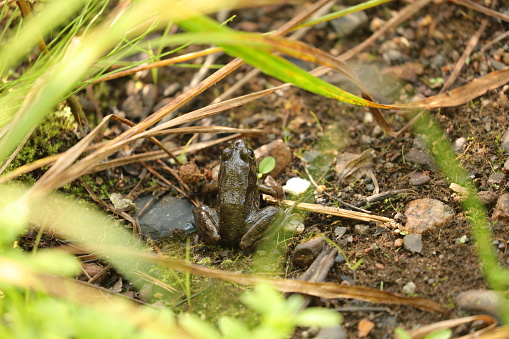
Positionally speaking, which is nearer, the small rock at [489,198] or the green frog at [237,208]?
the small rock at [489,198]

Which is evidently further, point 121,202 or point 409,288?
point 121,202

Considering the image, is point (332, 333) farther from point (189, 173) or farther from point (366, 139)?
point (366, 139)

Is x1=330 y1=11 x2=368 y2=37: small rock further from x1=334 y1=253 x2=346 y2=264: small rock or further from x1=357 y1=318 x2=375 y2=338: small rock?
x1=357 y1=318 x2=375 y2=338: small rock

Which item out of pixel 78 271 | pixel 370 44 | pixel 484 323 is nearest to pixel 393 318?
pixel 484 323

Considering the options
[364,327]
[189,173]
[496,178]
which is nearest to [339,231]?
[364,327]

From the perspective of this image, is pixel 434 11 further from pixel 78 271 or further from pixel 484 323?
pixel 78 271

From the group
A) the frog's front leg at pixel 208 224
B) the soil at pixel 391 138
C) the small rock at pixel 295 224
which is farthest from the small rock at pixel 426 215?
the frog's front leg at pixel 208 224

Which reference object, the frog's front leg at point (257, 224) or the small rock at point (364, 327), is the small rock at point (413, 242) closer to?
the small rock at point (364, 327)
